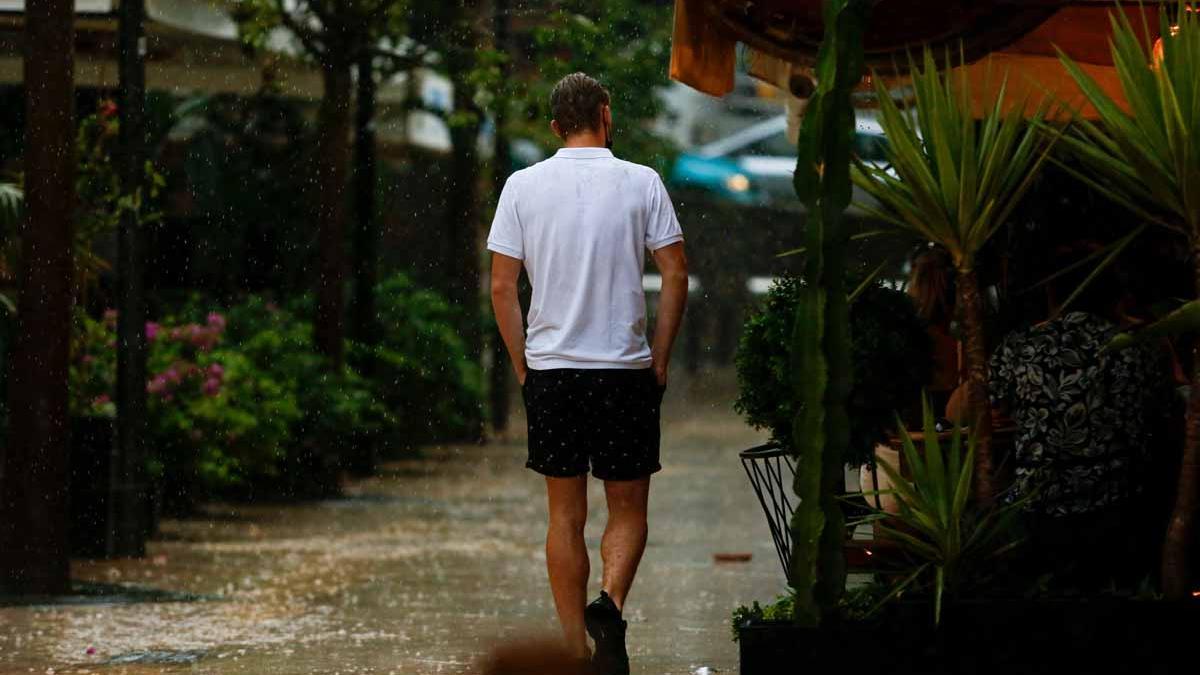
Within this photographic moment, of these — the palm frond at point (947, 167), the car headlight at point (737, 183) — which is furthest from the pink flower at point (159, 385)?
the car headlight at point (737, 183)

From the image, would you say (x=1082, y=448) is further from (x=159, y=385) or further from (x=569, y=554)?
(x=159, y=385)

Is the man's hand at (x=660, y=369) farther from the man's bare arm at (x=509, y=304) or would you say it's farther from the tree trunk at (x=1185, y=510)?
the tree trunk at (x=1185, y=510)

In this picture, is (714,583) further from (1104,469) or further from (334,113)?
(334,113)

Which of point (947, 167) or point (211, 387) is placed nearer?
point (947, 167)

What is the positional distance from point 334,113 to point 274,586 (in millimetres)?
7792

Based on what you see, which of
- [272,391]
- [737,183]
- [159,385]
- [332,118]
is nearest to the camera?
[159,385]

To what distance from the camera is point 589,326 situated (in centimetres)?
686

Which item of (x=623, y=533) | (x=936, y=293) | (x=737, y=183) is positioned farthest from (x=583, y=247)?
(x=737, y=183)

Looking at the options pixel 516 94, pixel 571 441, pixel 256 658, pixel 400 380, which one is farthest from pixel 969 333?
pixel 400 380

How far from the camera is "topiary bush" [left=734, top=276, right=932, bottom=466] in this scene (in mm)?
6520

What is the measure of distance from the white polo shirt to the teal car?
23.6 m

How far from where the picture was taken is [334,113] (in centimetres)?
1866

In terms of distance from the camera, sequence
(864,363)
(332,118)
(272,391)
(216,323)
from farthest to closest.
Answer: (332,118)
(272,391)
(216,323)
(864,363)

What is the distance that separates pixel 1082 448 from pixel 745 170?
2896 cm
